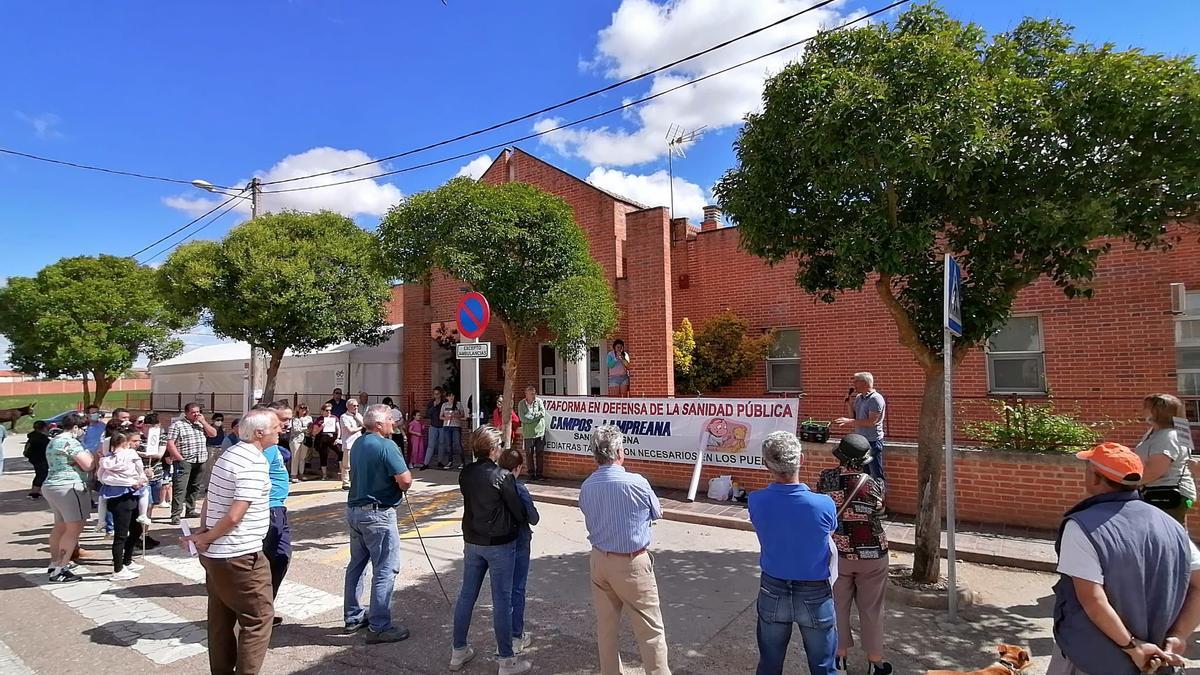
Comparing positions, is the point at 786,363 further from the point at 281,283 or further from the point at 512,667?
the point at 281,283

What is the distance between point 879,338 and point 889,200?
7.25 metres

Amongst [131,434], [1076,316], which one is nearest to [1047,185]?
[1076,316]

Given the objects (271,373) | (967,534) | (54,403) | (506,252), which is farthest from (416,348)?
(54,403)

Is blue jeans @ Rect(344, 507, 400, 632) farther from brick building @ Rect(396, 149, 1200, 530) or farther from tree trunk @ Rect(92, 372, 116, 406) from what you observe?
tree trunk @ Rect(92, 372, 116, 406)

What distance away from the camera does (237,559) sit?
3.89m

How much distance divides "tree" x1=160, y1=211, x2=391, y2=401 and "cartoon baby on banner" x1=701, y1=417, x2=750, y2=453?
7.48 metres

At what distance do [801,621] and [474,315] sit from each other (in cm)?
518

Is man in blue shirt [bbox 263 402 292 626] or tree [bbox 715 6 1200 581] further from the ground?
tree [bbox 715 6 1200 581]

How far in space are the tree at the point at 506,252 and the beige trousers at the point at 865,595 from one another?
5897mm

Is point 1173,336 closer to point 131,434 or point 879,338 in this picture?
point 879,338

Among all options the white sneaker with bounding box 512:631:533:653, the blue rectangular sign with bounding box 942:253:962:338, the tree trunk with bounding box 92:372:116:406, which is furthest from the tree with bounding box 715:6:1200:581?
the tree trunk with bounding box 92:372:116:406

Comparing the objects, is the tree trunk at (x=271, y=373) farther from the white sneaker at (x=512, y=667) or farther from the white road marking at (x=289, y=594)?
the white sneaker at (x=512, y=667)

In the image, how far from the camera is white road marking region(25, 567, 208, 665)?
4816mm

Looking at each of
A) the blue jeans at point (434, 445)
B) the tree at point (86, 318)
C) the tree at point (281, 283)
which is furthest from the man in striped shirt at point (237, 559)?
the tree at point (86, 318)
